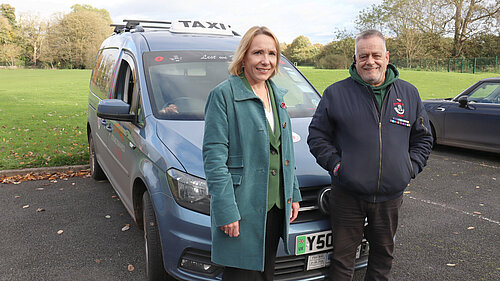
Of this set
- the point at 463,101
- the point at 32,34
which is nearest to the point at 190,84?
the point at 463,101

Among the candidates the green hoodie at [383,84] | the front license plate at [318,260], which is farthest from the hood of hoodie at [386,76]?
the front license plate at [318,260]

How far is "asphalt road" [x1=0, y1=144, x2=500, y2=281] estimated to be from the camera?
3.53m

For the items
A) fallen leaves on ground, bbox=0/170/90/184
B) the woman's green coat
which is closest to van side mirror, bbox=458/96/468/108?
fallen leaves on ground, bbox=0/170/90/184

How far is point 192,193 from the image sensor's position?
2650mm

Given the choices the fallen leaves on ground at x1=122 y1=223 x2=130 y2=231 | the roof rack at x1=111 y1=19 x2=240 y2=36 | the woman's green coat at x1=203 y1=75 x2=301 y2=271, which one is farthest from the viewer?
the roof rack at x1=111 y1=19 x2=240 y2=36

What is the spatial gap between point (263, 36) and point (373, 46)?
83 cm

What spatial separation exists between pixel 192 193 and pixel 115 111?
129cm

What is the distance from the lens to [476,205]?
518cm

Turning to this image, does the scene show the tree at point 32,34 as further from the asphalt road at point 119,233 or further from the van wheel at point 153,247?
the van wheel at point 153,247

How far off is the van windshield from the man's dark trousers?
1.34m

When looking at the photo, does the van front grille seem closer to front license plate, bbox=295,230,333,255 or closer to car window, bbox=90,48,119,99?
front license plate, bbox=295,230,333,255

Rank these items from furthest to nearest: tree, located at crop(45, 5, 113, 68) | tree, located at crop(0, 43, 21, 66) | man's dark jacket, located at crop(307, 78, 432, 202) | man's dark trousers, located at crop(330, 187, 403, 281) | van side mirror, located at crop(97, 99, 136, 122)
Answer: tree, located at crop(45, 5, 113, 68) < tree, located at crop(0, 43, 21, 66) < van side mirror, located at crop(97, 99, 136, 122) < man's dark trousers, located at crop(330, 187, 403, 281) < man's dark jacket, located at crop(307, 78, 432, 202)

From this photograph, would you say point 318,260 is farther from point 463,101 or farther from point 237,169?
point 463,101

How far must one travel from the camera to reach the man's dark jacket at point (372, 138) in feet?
8.26
